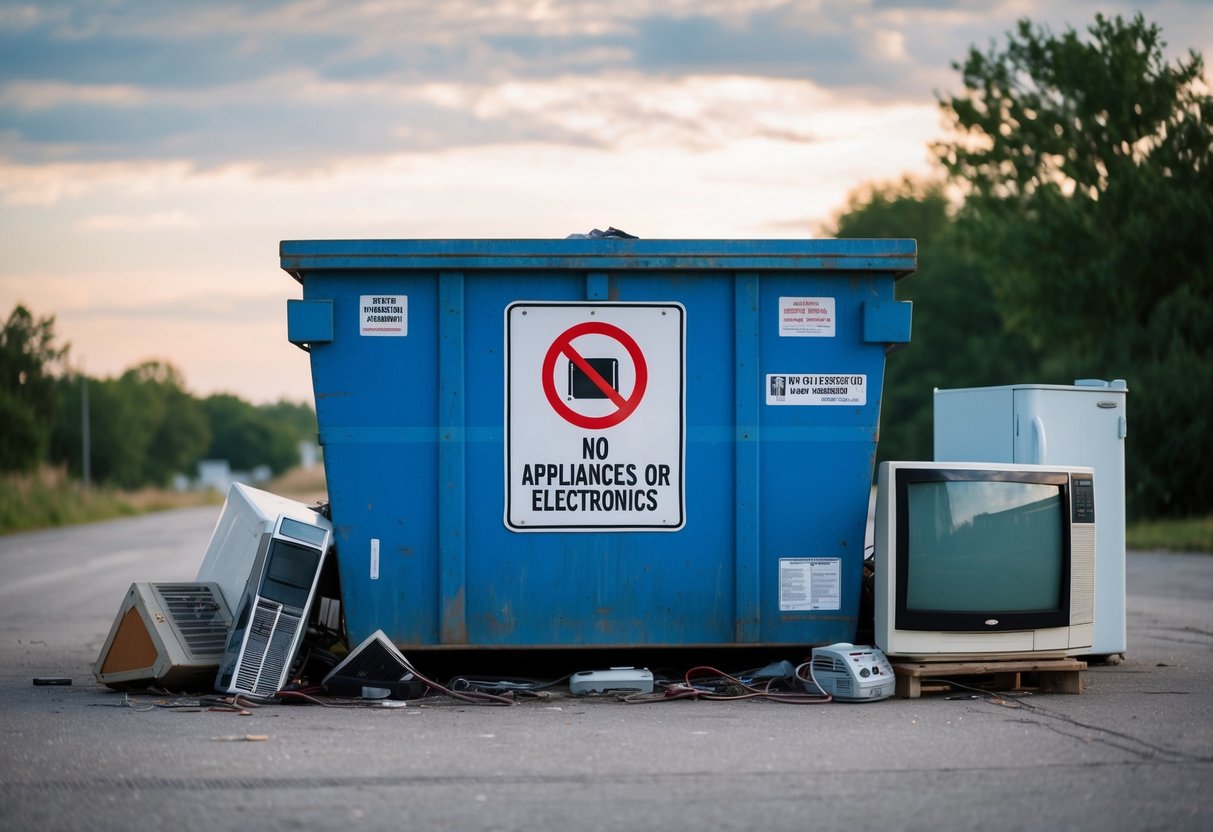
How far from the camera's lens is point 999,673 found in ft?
23.9

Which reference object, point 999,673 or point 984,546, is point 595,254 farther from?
point 999,673

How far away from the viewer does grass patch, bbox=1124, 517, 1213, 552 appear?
21266 mm

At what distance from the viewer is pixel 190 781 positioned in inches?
194

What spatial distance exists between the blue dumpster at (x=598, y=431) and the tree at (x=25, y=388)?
110 ft

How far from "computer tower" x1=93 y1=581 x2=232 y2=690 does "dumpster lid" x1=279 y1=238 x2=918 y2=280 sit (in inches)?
72.3

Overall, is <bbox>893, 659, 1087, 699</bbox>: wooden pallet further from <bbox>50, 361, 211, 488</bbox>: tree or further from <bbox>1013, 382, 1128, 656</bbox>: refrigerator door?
<bbox>50, 361, 211, 488</bbox>: tree

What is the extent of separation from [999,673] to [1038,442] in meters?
1.45

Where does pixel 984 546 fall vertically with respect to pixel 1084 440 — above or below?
below

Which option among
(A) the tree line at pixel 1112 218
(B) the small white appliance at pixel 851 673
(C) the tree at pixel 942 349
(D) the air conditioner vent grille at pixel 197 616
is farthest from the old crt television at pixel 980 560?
(C) the tree at pixel 942 349

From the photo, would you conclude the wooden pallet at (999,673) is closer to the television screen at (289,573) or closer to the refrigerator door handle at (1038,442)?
the refrigerator door handle at (1038,442)

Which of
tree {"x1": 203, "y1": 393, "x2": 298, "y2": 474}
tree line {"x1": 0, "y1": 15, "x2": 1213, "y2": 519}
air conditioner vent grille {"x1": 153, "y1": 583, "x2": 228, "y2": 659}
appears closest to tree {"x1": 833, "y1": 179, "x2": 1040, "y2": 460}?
tree line {"x1": 0, "y1": 15, "x2": 1213, "y2": 519}

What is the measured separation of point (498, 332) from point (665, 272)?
955mm

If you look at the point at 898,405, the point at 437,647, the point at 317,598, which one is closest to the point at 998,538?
the point at 437,647

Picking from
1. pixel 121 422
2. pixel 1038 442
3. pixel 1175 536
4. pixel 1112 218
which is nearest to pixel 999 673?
pixel 1038 442
